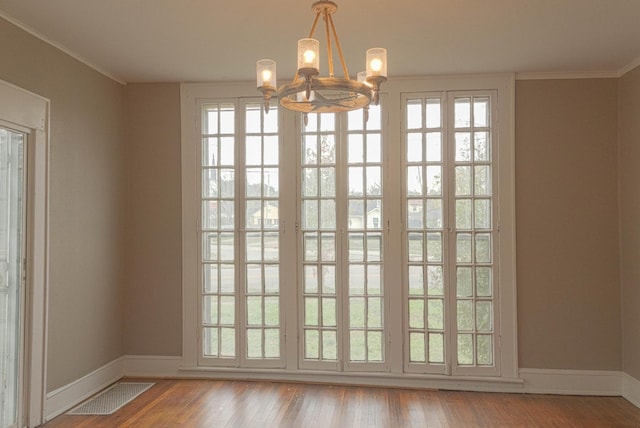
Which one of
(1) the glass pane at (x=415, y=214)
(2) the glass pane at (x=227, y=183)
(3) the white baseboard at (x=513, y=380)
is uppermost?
(2) the glass pane at (x=227, y=183)

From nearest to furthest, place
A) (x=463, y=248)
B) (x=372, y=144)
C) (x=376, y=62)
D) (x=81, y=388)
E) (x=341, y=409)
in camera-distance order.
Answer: (x=376, y=62) → (x=341, y=409) → (x=81, y=388) → (x=463, y=248) → (x=372, y=144)

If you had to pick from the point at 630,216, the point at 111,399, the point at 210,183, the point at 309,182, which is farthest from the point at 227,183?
the point at 630,216

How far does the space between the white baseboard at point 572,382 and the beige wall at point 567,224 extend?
0.18 feet

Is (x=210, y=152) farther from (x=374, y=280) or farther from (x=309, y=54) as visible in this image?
(x=309, y=54)

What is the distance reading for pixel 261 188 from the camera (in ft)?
15.1

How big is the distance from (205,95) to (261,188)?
978mm

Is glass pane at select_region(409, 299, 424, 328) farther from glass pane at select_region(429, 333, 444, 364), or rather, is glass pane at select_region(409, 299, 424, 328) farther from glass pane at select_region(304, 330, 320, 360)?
glass pane at select_region(304, 330, 320, 360)

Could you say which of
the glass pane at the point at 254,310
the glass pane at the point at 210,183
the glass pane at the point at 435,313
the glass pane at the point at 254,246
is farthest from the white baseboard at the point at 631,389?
the glass pane at the point at 210,183

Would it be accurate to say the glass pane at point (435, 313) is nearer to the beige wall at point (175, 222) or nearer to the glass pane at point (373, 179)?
the beige wall at point (175, 222)

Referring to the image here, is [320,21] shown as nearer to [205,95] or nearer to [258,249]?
[205,95]

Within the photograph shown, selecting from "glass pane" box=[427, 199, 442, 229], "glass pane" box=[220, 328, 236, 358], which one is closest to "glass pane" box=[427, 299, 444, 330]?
"glass pane" box=[427, 199, 442, 229]

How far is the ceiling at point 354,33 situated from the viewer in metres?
3.04

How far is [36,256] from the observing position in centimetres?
347

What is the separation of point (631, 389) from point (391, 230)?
2261mm
